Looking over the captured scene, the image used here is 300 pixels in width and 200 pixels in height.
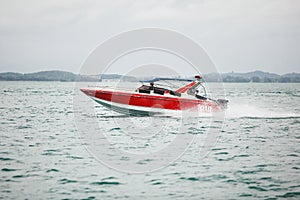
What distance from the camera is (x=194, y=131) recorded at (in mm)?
20422

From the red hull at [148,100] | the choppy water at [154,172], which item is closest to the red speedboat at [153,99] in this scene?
the red hull at [148,100]

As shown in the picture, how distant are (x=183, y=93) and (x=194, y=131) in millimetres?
4132

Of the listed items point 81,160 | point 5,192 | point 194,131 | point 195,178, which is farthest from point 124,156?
point 194,131

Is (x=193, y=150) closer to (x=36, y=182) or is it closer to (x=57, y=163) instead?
(x=57, y=163)

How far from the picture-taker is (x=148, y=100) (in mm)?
23359

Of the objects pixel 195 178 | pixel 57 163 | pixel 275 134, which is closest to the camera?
pixel 195 178

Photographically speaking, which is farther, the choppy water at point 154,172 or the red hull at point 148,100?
the red hull at point 148,100

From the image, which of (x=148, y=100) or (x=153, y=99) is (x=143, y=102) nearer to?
(x=148, y=100)

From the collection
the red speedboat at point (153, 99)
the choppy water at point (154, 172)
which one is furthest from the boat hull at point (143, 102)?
the choppy water at point (154, 172)

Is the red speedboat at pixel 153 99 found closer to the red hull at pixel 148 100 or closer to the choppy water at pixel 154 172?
the red hull at pixel 148 100

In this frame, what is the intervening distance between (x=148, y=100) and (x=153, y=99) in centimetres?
33

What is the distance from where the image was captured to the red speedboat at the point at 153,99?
23.3 meters

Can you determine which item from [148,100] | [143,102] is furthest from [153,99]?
[143,102]

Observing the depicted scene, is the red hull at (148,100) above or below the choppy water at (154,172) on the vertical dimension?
above
